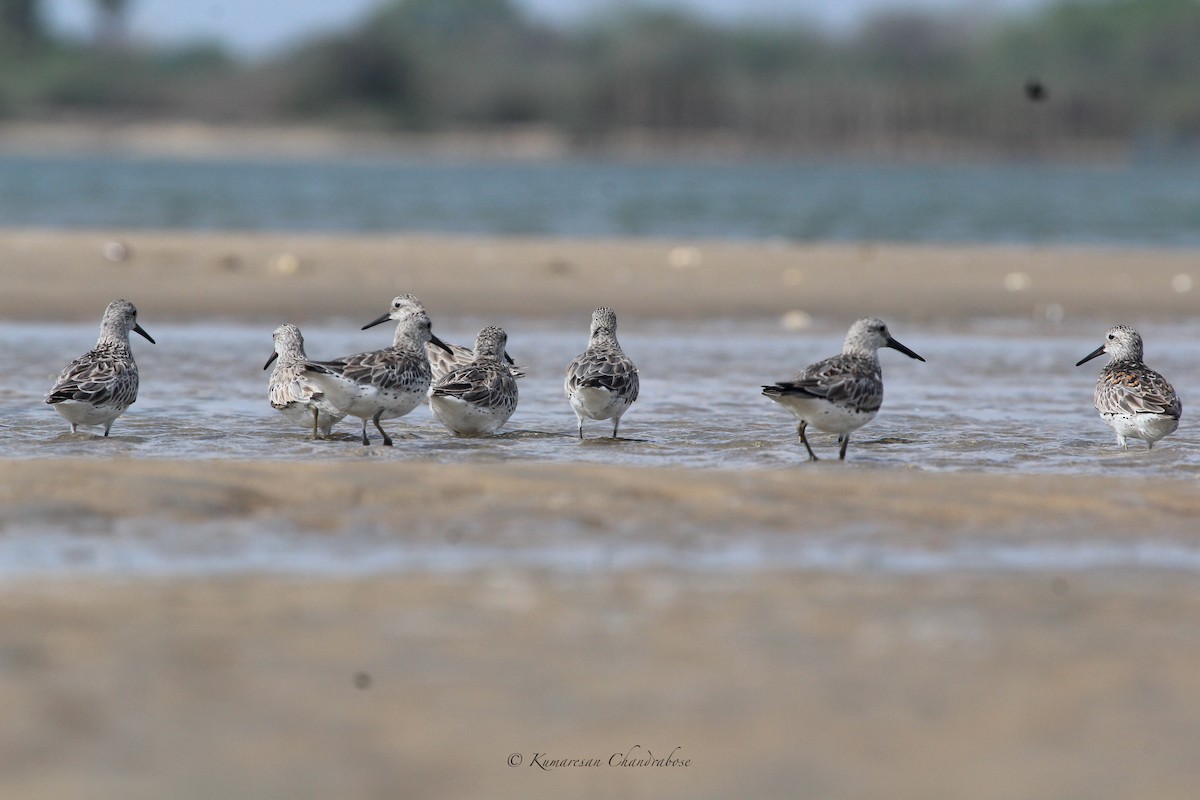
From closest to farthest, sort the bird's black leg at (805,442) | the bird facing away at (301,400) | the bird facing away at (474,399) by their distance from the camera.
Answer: the bird's black leg at (805,442), the bird facing away at (301,400), the bird facing away at (474,399)

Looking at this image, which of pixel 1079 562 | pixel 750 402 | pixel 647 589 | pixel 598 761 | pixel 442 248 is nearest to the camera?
pixel 598 761

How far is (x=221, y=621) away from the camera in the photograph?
5684 mm

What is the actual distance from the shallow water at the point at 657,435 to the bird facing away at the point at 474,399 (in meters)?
0.14

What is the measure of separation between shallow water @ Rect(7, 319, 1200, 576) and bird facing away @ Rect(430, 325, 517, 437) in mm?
136

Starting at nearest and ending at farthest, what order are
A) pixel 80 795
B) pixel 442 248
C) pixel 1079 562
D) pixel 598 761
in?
→ pixel 80 795, pixel 598 761, pixel 1079 562, pixel 442 248

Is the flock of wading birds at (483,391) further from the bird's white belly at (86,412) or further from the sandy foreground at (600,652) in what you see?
the sandy foreground at (600,652)

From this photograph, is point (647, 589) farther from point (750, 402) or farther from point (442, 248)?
point (442, 248)

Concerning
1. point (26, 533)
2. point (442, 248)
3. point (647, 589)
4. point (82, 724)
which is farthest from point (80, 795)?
point (442, 248)

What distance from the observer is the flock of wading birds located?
10086mm

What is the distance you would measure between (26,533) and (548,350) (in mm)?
9757

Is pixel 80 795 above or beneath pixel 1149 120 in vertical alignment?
beneath

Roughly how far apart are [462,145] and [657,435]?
12507cm

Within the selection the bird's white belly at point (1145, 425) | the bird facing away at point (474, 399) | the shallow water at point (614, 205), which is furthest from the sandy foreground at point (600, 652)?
the shallow water at point (614, 205)

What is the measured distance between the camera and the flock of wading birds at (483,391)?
33.1ft
